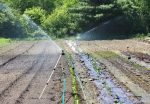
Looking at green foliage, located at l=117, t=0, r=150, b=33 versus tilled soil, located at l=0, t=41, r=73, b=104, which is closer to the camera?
tilled soil, located at l=0, t=41, r=73, b=104

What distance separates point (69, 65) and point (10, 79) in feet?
17.9

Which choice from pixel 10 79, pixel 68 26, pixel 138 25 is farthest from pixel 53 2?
pixel 10 79

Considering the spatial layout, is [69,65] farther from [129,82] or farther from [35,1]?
[35,1]

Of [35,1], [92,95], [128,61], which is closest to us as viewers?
[92,95]

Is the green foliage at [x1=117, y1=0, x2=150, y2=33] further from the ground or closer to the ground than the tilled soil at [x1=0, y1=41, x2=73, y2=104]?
further from the ground

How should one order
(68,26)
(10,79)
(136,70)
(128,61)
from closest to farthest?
(10,79)
(136,70)
(128,61)
(68,26)

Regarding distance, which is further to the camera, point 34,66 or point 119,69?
point 34,66

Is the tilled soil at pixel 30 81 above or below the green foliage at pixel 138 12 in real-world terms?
below

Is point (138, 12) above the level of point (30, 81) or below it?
above

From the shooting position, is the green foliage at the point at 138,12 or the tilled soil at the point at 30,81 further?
the green foliage at the point at 138,12

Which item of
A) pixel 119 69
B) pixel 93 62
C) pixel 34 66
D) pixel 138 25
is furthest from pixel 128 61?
pixel 138 25

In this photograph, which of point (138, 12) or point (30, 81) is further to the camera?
point (138, 12)

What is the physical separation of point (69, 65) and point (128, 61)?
12.7ft

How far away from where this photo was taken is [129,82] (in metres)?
16.8
